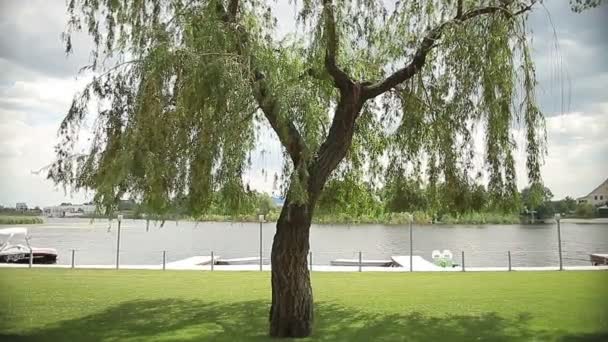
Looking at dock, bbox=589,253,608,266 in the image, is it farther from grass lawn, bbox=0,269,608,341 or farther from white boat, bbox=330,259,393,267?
white boat, bbox=330,259,393,267

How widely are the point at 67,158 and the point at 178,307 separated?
472 cm

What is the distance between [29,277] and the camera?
15016 mm

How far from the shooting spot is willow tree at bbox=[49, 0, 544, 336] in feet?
20.5

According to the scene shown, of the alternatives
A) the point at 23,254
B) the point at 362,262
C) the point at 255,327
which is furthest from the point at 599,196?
the point at 23,254

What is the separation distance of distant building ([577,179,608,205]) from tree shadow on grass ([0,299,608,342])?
5.46 feet

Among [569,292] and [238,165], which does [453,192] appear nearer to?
[238,165]

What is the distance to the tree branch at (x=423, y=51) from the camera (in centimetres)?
777

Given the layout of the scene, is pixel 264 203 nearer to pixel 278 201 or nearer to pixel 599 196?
pixel 278 201

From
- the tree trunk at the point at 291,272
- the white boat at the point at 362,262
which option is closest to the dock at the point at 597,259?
the white boat at the point at 362,262

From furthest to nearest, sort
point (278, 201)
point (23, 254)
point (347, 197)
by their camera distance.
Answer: point (23, 254) → point (347, 197) → point (278, 201)

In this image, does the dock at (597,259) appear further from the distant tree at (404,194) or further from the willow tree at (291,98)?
the willow tree at (291,98)

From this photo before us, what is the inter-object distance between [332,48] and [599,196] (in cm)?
371

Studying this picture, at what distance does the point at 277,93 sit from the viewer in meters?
6.65

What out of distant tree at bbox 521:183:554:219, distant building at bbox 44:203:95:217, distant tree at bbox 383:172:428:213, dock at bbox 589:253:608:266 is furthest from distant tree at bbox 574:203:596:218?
dock at bbox 589:253:608:266
